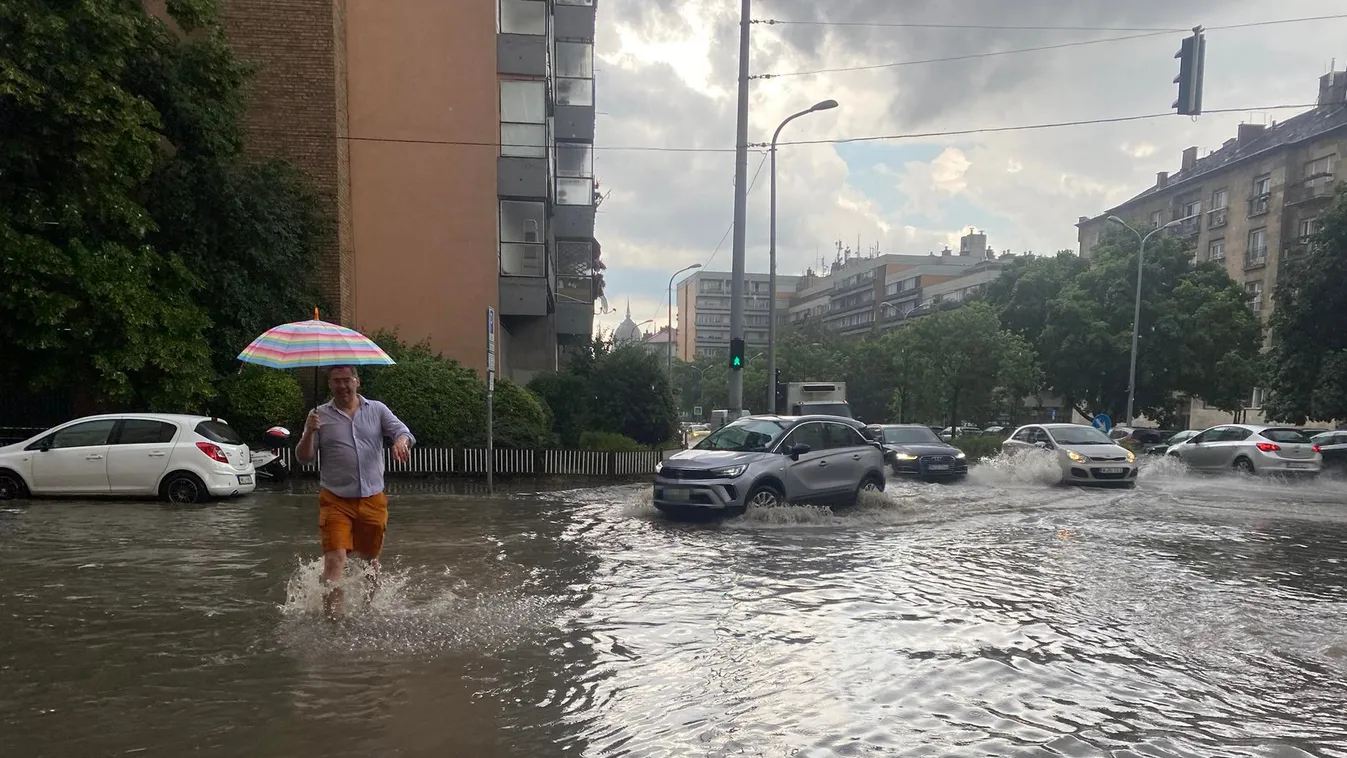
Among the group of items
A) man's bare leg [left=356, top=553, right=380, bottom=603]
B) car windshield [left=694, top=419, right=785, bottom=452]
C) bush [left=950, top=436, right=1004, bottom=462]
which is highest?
car windshield [left=694, top=419, right=785, bottom=452]

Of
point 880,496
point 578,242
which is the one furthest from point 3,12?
point 578,242

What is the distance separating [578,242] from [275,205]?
1347 cm

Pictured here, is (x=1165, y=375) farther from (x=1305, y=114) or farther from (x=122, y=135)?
(x=122, y=135)

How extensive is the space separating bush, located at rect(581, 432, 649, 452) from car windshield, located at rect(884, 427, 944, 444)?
6378 millimetres

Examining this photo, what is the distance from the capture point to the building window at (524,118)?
898 inches

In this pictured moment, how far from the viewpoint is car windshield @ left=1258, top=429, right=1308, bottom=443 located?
21219mm

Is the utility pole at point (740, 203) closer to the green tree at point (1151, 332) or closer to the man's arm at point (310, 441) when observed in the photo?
the man's arm at point (310, 441)

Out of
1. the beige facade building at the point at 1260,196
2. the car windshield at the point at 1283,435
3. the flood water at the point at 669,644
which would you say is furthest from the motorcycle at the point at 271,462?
the beige facade building at the point at 1260,196

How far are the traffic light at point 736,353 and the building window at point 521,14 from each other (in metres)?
11.5

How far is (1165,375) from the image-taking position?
126ft

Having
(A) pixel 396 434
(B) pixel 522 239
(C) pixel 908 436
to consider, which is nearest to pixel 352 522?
(A) pixel 396 434

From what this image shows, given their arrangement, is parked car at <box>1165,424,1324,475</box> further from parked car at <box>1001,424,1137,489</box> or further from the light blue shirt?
the light blue shirt

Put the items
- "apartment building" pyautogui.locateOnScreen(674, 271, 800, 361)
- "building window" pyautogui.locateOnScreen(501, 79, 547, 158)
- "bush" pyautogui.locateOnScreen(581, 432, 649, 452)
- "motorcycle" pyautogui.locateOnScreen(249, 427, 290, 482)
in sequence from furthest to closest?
"apartment building" pyautogui.locateOnScreen(674, 271, 800, 361)
"building window" pyautogui.locateOnScreen(501, 79, 547, 158)
"bush" pyautogui.locateOnScreen(581, 432, 649, 452)
"motorcycle" pyautogui.locateOnScreen(249, 427, 290, 482)

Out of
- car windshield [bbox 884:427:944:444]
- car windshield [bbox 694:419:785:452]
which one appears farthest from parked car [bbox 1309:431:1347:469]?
car windshield [bbox 694:419:785:452]
